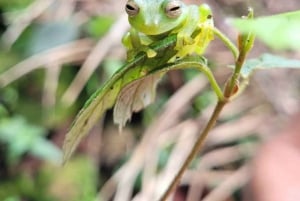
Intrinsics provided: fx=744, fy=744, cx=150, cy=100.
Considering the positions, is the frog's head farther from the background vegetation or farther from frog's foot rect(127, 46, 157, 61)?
the background vegetation

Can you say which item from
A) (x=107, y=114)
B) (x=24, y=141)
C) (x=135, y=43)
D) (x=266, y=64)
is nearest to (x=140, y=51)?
(x=135, y=43)

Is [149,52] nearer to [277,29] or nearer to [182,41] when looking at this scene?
[182,41]

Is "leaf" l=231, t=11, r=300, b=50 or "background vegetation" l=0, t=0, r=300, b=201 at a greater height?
"leaf" l=231, t=11, r=300, b=50

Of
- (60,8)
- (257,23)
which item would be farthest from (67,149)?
(60,8)

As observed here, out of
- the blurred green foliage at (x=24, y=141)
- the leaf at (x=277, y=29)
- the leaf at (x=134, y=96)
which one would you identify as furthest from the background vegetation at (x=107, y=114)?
the leaf at (x=277, y=29)

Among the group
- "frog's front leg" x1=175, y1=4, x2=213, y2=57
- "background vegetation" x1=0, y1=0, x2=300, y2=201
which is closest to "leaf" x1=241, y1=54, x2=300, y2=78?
"frog's front leg" x1=175, y1=4, x2=213, y2=57

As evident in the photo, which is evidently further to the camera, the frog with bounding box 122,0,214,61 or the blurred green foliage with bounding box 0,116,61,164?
the blurred green foliage with bounding box 0,116,61,164
